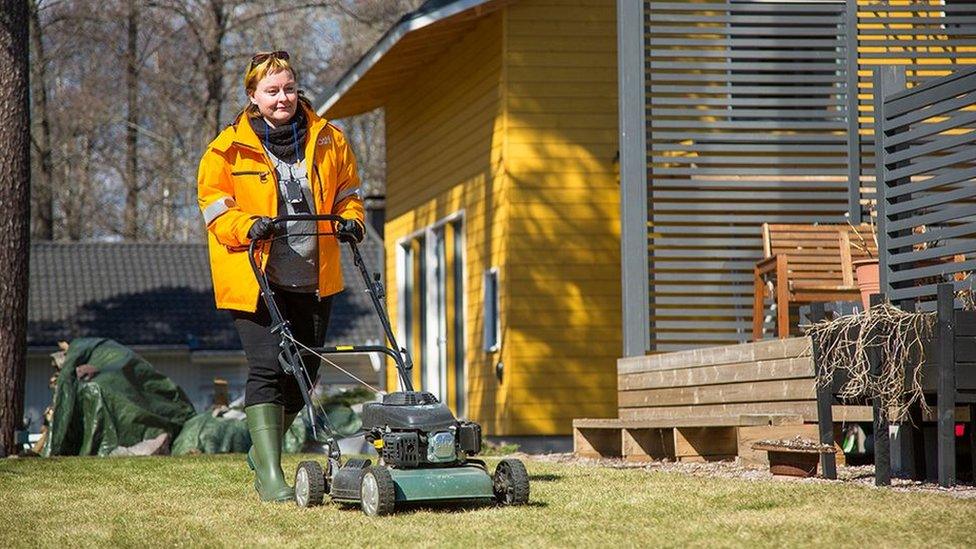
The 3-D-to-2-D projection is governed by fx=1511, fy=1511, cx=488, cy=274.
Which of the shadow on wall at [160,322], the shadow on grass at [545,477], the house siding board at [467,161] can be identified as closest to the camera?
the shadow on grass at [545,477]

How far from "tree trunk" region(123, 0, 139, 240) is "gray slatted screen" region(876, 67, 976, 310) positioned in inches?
922

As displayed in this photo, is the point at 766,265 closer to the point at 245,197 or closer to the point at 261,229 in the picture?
the point at 245,197

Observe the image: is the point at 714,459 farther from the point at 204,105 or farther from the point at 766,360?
the point at 204,105

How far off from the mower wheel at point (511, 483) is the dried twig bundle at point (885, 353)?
71.2 inches

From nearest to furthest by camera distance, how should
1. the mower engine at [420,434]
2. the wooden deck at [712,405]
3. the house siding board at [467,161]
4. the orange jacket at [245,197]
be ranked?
the mower engine at [420,434]
the orange jacket at [245,197]
the wooden deck at [712,405]
the house siding board at [467,161]

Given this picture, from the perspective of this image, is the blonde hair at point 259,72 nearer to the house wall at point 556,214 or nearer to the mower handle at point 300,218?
the mower handle at point 300,218

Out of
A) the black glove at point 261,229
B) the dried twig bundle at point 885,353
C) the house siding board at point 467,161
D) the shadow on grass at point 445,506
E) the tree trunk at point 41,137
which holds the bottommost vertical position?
the shadow on grass at point 445,506

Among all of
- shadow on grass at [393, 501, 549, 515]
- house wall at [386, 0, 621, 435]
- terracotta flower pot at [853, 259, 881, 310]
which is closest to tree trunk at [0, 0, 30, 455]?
house wall at [386, 0, 621, 435]

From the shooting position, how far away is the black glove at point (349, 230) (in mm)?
6145

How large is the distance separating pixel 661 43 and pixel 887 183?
3946mm

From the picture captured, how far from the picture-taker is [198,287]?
29719mm

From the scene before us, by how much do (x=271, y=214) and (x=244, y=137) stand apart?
1.12 ft

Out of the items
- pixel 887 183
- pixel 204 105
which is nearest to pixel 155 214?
pixel 204 105

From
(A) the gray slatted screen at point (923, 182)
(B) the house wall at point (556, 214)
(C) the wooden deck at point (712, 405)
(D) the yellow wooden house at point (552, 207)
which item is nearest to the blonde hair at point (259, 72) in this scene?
(A) the gray slatted screen at point (923, 182)
